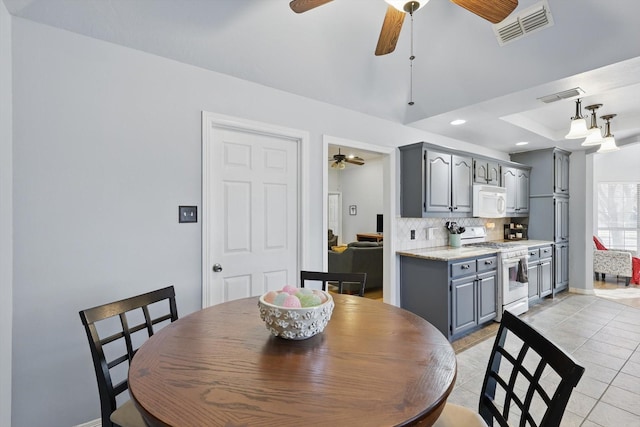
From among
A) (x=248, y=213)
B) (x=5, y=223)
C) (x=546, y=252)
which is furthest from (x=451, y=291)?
(x=5, y=223)

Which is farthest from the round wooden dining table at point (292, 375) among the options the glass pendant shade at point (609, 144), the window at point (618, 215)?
the window at point (618, 215)

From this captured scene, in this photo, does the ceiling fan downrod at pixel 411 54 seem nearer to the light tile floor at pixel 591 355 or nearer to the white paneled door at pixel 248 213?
the white paneled door at pixel 248 213

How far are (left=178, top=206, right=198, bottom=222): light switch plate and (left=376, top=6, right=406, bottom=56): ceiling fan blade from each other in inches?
63.8

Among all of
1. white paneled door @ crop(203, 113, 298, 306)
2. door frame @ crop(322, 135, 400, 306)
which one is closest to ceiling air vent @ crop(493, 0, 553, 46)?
door frame @ crop(322, 135, 400, 306)

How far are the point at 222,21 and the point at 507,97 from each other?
243 cm

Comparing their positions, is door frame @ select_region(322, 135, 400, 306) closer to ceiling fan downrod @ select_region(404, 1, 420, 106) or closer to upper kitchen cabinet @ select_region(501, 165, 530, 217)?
ceiling fan downrod @ select_region(404, 1, 420, 106)

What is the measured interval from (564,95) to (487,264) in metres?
1.82

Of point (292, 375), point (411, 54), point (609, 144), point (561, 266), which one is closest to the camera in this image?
point (292, 375)

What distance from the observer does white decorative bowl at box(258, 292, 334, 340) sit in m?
1.12

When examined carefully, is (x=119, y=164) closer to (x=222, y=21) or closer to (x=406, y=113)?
(x=222, y=21)

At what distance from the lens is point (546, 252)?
14.9ft

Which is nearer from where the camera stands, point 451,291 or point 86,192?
point 86,192

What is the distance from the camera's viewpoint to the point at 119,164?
1.93m

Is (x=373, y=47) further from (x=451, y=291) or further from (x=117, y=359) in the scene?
(x=117, y=359)
